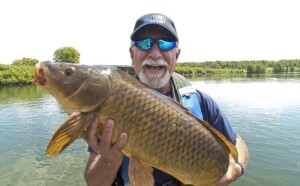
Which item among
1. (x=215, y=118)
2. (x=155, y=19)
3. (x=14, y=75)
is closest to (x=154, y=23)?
(x=155, y=19)

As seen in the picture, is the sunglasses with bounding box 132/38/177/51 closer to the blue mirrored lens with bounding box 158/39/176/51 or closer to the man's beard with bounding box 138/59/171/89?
the blue mirrored lens with bounding box 158/39/176/51

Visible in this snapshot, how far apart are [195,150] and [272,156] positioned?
10562mm

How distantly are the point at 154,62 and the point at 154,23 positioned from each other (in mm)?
395

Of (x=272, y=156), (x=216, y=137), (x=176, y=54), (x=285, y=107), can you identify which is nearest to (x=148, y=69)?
(x=176, y=54)

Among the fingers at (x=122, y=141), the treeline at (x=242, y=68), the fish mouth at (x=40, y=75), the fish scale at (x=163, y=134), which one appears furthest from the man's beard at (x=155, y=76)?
the treeline at (x=242, y=68)

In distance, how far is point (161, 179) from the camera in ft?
9.02

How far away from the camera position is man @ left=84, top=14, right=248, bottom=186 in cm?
261

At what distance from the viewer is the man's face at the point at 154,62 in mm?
→ 2875

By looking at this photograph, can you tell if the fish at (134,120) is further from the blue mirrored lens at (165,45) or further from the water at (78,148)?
the water at (78,148)

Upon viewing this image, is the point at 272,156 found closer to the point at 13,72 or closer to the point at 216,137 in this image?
the point at 216,137

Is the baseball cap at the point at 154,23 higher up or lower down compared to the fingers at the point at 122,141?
higher up

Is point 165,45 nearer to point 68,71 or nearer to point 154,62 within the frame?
point 154,62

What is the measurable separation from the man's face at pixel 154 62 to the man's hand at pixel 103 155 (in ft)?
2.89

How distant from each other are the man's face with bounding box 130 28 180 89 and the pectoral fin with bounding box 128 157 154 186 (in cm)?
96
